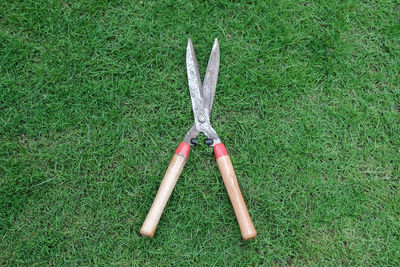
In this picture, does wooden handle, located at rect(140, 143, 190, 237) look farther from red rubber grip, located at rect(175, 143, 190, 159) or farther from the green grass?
the green grass

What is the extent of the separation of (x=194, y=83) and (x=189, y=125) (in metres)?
0.36

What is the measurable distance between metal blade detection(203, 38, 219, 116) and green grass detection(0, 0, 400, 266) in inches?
5.4

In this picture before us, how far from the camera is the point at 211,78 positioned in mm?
2645

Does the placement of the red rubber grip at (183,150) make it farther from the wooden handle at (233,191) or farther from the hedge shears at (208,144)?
the wooden handle at (233,191)

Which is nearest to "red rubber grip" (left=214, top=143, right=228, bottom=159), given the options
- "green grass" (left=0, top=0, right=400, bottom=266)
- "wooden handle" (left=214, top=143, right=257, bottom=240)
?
"wooden handle" (left=214, top=143, right=257, bottom=240)

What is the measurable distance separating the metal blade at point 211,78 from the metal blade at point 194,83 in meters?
0.05

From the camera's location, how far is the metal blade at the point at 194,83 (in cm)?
257

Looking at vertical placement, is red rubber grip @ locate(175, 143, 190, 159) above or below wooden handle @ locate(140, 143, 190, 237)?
above

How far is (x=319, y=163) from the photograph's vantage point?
2730 mm

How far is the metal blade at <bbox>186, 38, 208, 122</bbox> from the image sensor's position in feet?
8.43

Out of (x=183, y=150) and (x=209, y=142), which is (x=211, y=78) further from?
(x=183, y=150)

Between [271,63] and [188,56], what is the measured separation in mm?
745

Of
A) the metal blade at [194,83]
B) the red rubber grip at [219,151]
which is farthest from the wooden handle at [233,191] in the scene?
the metal blade at [194,83]

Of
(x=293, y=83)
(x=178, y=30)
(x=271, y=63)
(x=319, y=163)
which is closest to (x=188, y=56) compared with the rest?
(x=178, y=30)
